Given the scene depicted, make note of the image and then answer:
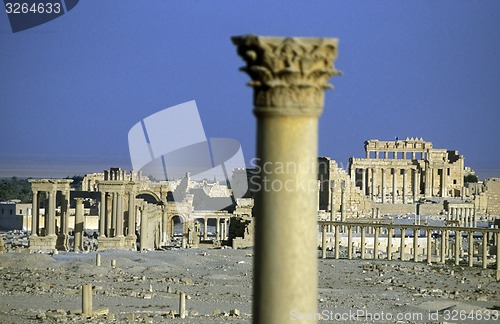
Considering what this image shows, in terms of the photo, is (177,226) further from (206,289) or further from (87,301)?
(87,301)

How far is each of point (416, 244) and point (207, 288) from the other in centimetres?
1434

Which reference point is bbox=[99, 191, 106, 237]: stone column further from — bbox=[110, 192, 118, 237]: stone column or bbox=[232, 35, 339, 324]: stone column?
bbox=[232, 35, 339, 324]: stone column

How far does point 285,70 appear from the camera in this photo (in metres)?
8.48

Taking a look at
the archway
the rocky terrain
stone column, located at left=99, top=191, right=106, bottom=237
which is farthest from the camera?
the archway

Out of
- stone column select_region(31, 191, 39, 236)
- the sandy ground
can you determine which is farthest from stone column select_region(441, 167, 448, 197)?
stone column select_region(31, 191, 39, 236)

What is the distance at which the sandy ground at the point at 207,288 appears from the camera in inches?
843

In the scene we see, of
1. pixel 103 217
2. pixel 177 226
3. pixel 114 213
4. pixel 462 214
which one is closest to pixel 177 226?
pixel 177 226

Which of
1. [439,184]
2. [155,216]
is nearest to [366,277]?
[155,216]

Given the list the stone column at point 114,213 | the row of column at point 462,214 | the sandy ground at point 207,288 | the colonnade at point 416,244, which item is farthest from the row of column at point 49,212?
the row of column at point 462,214

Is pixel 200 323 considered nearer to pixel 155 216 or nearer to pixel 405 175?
pixel 155 216

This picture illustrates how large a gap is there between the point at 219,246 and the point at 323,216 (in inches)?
675

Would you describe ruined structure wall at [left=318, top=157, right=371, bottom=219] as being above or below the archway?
above

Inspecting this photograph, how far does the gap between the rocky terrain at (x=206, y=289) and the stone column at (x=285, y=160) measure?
449 inches

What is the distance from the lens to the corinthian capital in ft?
27.7
